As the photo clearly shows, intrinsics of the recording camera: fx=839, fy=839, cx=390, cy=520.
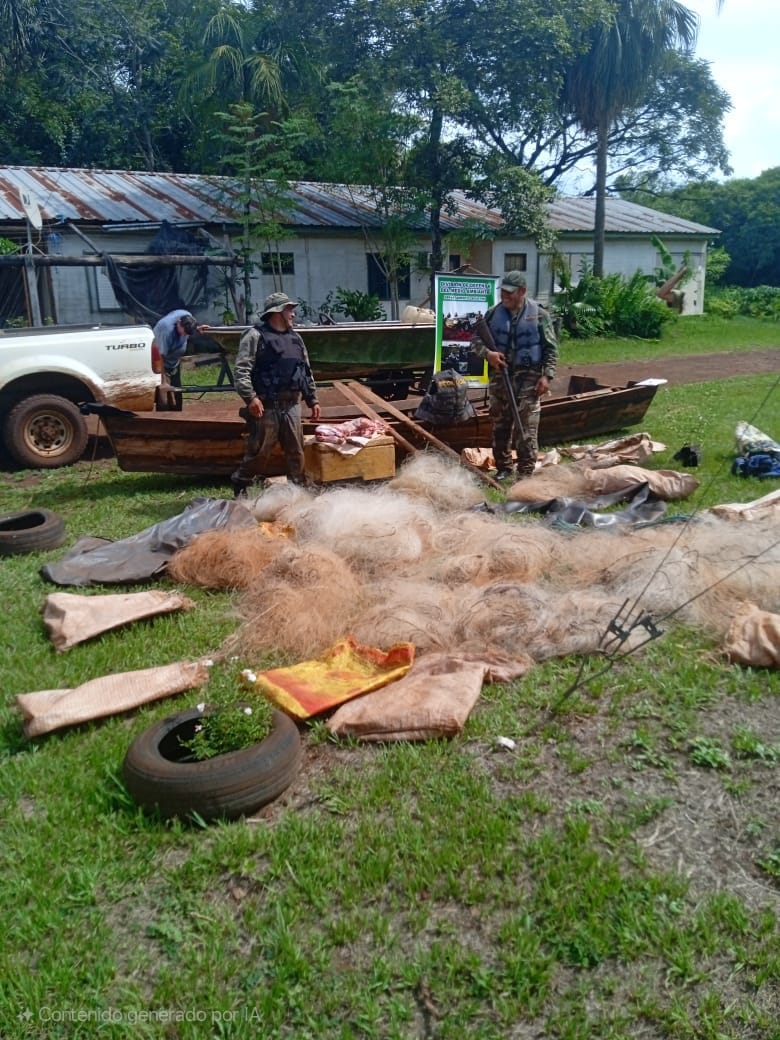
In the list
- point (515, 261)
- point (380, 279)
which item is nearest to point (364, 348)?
point (380, 279)

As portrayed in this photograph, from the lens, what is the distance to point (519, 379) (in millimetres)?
8742

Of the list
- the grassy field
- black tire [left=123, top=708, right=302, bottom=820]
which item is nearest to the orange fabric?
the grassy field

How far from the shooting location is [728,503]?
755 cm

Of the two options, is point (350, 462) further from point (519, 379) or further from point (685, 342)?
point (685, 342)

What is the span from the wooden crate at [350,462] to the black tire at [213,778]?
15.2ft

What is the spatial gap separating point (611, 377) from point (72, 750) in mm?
16246

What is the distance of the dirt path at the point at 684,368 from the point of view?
18.2 meters

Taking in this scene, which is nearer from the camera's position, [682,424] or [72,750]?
[72,750]

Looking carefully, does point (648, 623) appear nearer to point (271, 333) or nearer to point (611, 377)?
point (271, 333)

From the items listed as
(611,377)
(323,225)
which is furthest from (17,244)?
(611,377)

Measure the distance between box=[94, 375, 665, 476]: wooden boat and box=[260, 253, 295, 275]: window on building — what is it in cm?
1147

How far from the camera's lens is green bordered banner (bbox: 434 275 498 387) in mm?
10312

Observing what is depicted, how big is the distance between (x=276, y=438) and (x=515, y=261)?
20667 millimetres

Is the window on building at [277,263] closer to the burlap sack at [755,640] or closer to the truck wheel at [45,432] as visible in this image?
the truck wheel at [45,432]
